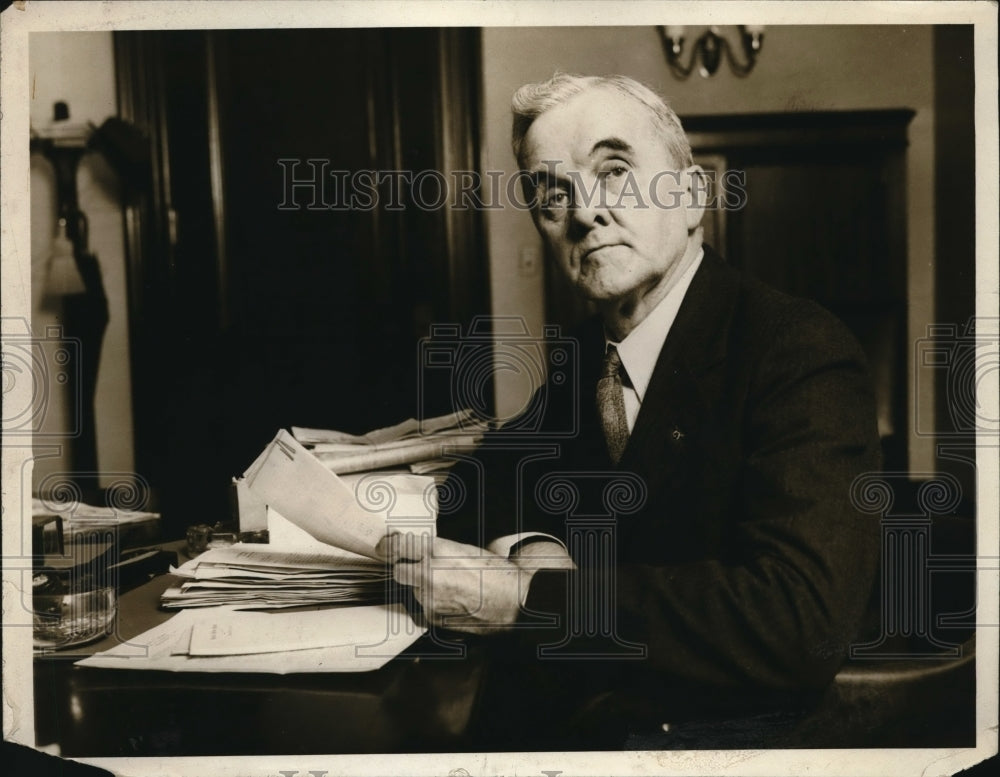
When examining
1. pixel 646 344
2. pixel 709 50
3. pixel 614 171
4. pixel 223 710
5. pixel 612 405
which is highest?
Result: pixel 709 50

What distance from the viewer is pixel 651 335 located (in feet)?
4.60

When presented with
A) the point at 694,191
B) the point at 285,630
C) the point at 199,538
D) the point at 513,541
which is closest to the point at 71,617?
the point at 199,538

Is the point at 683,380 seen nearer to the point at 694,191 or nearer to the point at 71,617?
the point at 694,191

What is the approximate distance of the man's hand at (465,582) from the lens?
1400 mm

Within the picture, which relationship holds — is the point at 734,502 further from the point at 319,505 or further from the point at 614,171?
the point at 319,505

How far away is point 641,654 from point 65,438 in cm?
106

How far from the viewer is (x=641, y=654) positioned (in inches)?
54.7

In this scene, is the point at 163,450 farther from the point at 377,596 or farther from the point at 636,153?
the point at 636,153

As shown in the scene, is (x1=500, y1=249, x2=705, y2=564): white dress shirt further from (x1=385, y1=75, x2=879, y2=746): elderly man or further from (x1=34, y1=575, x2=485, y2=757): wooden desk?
(x1=34, y1=575, x2=485, y2=757): wooden desk

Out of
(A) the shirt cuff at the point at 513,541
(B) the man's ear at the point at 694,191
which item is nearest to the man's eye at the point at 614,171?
(B) the man's ear at the point at 694,191

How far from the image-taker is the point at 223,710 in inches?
55.7

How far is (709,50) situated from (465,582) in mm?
992

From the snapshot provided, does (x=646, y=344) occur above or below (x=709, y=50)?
below

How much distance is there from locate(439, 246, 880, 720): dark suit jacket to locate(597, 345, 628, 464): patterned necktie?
16 millimetres
